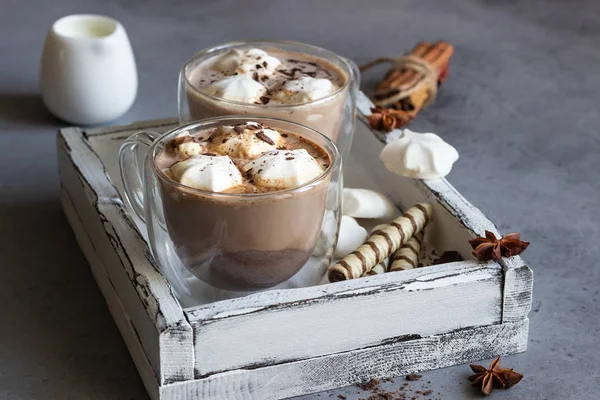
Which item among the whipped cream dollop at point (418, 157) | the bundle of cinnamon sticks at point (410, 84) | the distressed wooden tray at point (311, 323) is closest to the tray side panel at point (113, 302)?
the distressed wooden tray at point (311, 323)

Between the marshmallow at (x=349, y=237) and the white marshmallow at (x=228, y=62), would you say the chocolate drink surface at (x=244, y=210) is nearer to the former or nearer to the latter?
the marshmallow at (x=349, y=237)

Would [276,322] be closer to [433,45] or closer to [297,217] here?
[297,217]

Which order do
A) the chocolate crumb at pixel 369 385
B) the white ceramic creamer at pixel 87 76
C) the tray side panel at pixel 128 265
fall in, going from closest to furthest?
the tray side panel at pixel 128 265 < the chocolate crumb at pixel 369 385 < the white ceramic creamer at pixel 87 76

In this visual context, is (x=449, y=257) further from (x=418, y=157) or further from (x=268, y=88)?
(x=268, y=88)

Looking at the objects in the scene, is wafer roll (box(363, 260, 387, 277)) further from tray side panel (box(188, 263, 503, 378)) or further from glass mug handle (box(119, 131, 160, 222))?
glass mug handle (box(119, 131, 160, 222))

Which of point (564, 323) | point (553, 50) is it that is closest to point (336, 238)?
point (564, 323)

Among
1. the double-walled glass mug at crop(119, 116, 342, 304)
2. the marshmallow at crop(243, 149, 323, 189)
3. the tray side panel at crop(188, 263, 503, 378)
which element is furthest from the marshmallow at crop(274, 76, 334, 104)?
the tray side panel at crop(188, 263, 503, 378)
